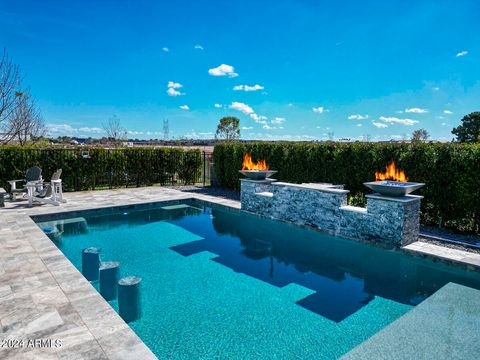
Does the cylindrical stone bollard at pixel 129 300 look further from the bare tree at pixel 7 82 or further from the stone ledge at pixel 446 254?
the bare tree at pixel 7 82

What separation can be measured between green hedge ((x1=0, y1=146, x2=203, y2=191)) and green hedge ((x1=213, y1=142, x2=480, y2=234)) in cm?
500

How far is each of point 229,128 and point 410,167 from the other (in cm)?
4427

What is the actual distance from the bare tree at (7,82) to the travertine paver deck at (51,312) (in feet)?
37.3

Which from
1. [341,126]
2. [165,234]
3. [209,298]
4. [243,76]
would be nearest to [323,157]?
[165,234]

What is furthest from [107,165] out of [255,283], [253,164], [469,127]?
[469,127]

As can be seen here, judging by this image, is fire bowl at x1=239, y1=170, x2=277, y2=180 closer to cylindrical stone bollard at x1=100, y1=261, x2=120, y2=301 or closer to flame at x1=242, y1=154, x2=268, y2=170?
flame at x1=242, y1=154, x2=268, y2=170

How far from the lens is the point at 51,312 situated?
3410 mm

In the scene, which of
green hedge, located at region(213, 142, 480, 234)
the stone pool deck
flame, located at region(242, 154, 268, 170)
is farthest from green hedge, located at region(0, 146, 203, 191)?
the stone pool deck

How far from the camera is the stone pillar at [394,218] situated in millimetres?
6121

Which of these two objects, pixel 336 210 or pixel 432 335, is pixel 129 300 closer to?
pixel 432 335

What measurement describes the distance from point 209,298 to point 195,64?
59.4 ft

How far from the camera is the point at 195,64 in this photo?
1984cm

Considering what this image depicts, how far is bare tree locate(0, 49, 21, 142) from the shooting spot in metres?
14.0

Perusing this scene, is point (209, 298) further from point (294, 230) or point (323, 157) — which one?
point (323, 157)
